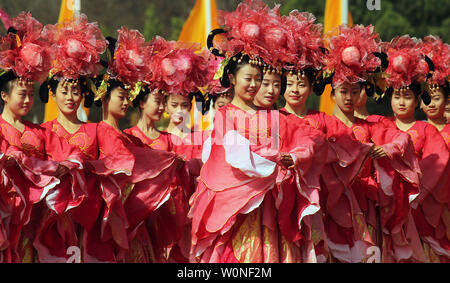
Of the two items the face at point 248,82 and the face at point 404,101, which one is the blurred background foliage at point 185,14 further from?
the face at point 248,82

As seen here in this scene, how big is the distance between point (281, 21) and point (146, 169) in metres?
1.68

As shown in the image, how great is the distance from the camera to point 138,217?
721 cm

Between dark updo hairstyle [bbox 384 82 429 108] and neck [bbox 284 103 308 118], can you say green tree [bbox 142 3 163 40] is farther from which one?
neck [bbox 284 103 308 118]

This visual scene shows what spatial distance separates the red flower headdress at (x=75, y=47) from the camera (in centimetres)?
Answer: 685

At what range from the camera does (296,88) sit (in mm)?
7055

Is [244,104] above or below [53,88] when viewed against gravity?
below

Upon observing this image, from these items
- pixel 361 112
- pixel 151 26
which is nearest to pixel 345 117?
pixel 361 112

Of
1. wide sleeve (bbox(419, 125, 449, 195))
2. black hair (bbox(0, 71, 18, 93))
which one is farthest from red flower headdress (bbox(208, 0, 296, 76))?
wide sleeve (bbox(419, 125, 449, 195))

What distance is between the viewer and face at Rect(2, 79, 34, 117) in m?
6.57

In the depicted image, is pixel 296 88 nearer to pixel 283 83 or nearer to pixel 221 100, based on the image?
pixel 283 83

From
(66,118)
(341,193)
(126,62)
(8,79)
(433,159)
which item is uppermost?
(126,62)

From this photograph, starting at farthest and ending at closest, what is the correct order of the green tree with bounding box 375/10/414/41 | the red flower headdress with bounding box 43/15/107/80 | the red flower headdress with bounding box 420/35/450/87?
the green tree with bounding box 375/10/414/41 < the red flower headdress with bounding box 420/35/450/87 < the red flower headdress with bounding box 43/15/107/80

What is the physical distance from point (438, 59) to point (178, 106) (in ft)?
8.08

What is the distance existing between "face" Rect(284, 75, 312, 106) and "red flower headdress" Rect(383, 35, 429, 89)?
1041 mm
